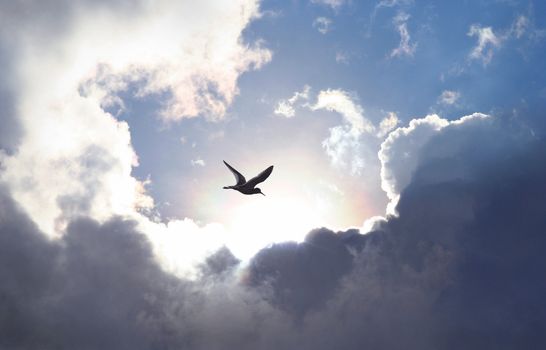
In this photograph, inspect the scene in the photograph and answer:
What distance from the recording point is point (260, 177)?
194 feet

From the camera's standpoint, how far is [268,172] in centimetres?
5891

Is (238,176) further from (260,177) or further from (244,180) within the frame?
(260,177)

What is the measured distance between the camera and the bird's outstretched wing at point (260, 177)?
192ft

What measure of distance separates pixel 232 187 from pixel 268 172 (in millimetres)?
4777

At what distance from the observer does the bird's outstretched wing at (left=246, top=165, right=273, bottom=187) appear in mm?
58594

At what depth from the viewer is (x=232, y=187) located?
197 feet

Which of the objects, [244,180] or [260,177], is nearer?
[260,177]

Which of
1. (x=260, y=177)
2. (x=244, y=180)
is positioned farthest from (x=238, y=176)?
(x=260, y=177)
